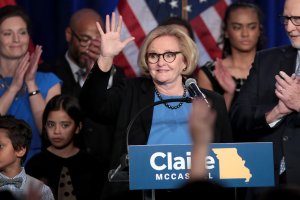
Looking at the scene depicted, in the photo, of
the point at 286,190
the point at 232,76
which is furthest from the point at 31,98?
the point at 286,190

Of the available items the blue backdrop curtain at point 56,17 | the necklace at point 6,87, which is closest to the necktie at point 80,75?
the necklace at point 6,87

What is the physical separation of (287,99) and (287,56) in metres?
0.40

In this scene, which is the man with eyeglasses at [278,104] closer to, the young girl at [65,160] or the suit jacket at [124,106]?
the suit jacket at [124,106]

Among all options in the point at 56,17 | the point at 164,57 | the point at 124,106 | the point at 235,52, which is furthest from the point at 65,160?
the point at 56,17

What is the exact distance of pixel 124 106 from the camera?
4629 mm

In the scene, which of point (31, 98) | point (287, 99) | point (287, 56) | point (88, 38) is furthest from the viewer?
point (88, 38)

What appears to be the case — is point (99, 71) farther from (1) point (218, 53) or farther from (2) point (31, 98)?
(1) point (218, 53)

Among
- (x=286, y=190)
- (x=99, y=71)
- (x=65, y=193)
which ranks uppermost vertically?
(x=99, y=71)

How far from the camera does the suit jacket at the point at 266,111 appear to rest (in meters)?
4.56

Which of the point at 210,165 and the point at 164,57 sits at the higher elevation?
the point at 164,57

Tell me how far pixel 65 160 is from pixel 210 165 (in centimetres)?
190

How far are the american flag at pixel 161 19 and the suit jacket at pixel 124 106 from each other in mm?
2578

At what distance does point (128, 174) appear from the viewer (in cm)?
387

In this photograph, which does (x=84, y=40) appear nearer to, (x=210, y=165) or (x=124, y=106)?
(x=124, y=106)
